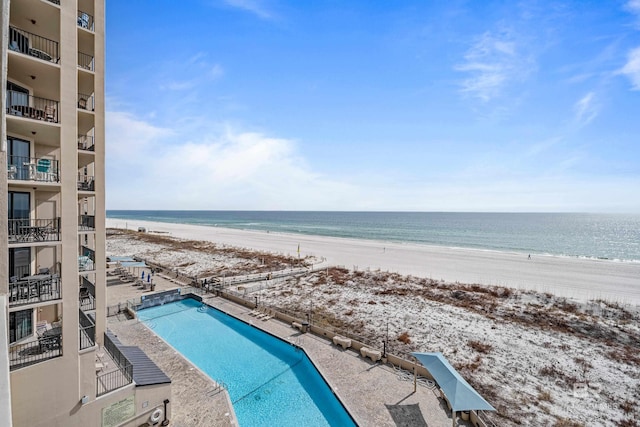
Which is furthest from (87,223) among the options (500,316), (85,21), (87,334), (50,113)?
(500,316)

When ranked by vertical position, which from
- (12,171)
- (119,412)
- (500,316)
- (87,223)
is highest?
(12,171)

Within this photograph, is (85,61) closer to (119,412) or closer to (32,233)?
(32,233)

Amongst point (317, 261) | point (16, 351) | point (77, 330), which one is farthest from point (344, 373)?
point (317, 261)

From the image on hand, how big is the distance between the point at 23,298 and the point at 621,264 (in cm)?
6443

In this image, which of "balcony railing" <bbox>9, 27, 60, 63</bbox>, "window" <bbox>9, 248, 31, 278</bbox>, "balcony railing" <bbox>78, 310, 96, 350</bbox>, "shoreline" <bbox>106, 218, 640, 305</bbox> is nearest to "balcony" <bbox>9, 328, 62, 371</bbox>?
"balcony railing" <bbox>78, 310, 96, 350</bbox>

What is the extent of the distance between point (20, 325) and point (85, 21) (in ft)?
33.4

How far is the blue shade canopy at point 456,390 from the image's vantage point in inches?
380

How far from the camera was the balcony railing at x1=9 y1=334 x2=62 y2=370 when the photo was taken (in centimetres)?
788

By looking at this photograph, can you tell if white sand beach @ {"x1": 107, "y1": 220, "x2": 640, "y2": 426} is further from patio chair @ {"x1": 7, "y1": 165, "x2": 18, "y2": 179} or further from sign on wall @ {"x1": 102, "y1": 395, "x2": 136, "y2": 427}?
patio chair @ {"x1": 7, "y1": 165, "x2": 18, "y2": 179}

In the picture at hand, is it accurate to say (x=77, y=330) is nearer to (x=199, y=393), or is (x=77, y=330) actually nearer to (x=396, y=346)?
(x=199, y=393)

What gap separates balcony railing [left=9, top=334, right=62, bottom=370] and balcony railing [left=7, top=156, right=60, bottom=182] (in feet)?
14.6

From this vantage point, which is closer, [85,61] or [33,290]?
[33,290]

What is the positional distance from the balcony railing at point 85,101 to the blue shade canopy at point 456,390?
54.8ft

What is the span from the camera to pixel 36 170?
8.46 meters
